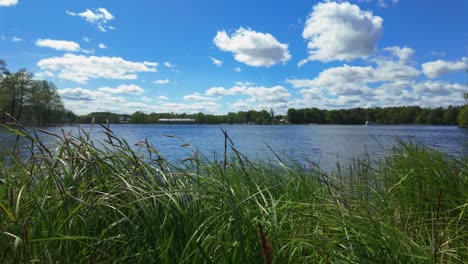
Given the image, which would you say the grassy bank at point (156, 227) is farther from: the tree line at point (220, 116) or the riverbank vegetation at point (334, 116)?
the riverbank vegetation at point (334, 116)

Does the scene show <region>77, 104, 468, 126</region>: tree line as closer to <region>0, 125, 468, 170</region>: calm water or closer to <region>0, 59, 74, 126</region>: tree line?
<region>0, 59, 74, 126</region>: tree line

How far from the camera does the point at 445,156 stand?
516 centimetres

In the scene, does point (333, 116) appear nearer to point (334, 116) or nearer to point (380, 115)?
point (334, 116)

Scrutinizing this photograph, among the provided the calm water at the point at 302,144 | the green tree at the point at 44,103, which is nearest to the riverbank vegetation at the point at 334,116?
the green tree at the point at 44,103

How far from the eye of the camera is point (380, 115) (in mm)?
148500

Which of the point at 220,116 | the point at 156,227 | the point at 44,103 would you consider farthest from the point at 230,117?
the point at 156,227

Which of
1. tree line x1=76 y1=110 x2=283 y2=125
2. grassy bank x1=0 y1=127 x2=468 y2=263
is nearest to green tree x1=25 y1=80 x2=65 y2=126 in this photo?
grassy bank x1=0 y1=127 x2=468 y2=263

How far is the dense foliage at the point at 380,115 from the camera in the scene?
13014 cm

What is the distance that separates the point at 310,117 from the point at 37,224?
170350 mm

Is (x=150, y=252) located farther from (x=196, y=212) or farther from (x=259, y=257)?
(x=259, y=257)

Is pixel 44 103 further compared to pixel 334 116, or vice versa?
pixel 334 116

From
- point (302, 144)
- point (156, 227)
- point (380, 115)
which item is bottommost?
point (302, 144)

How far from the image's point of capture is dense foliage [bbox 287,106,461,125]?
427 ft

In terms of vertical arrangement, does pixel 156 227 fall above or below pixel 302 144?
above
